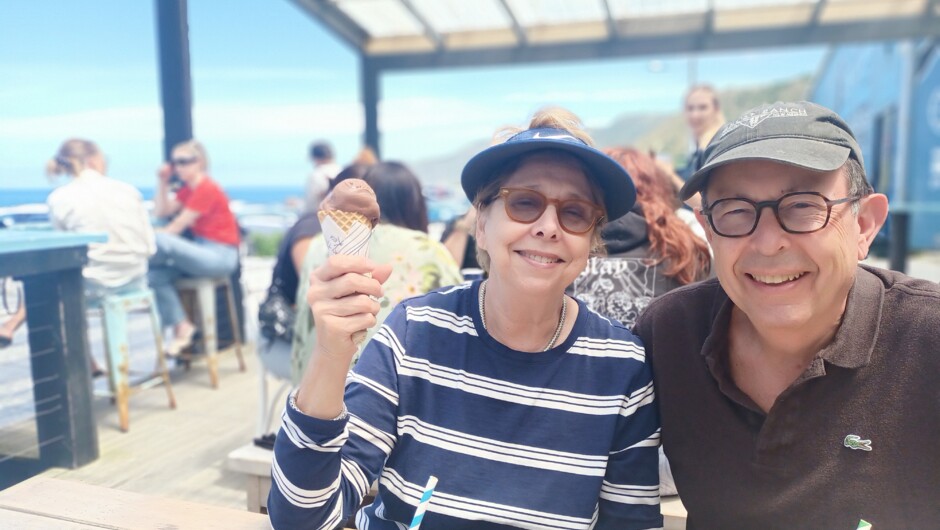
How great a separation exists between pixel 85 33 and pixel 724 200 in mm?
5397

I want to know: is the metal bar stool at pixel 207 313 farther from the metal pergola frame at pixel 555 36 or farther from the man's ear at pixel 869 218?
the man's ear at pixel 869 218

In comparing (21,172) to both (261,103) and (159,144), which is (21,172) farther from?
(261,103)

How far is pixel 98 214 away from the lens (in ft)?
13.9

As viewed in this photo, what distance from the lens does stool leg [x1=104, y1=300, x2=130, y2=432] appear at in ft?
13.9

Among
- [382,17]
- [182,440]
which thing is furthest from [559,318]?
[382,17]

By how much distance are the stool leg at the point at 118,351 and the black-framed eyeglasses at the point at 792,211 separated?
160 inches

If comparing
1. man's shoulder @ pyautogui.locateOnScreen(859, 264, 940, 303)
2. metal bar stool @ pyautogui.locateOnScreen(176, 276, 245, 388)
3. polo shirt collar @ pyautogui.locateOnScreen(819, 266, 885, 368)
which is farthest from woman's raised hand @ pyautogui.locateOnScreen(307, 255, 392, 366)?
metal bar stool @ pyautogui.locateOnScreen(176, 276, 245, 388)

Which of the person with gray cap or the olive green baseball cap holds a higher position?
the olive green baseball cap

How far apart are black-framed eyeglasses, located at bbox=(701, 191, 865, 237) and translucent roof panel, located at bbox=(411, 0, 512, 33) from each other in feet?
20.8

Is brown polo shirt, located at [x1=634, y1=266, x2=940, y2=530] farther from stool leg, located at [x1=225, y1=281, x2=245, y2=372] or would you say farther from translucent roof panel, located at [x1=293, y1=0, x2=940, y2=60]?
translucent roof panel, located at [x1=293, y1=0, x2=940, y2=60]

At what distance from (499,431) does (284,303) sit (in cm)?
218

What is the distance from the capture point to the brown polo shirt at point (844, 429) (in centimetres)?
134

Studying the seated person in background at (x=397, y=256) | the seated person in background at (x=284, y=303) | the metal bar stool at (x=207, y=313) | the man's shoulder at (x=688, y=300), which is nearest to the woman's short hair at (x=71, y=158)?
the metal bar stool at (x=207, y=313)

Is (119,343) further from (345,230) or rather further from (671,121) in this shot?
(671,121)
